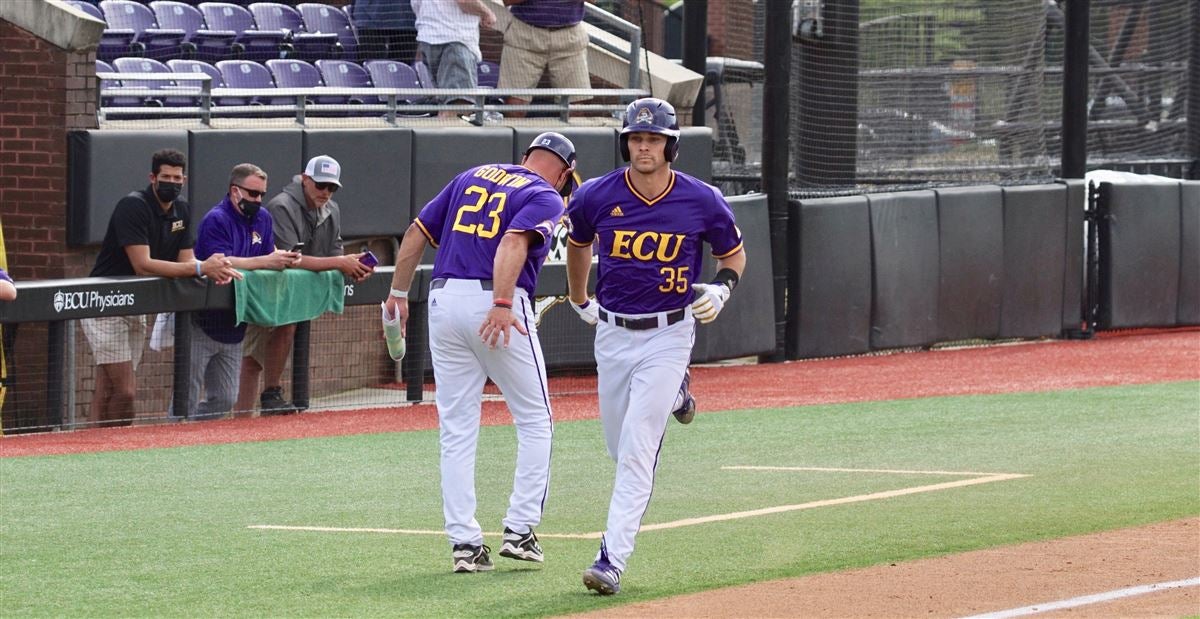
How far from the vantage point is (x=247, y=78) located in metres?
15.3

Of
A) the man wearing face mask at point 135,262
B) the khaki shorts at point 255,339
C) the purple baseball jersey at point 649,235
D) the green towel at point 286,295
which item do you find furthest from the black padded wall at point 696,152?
the purple baseball jersey at point 649,235

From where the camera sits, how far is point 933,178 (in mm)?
21547

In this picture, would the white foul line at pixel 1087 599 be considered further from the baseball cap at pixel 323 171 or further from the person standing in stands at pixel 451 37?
the person standing in stands at pixel 451 37

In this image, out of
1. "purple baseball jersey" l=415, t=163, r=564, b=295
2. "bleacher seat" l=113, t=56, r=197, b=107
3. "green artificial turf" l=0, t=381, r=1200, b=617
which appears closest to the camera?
"green artificial turf" l=0, t=381, r=1200, b=617

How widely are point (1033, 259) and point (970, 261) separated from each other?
3.35 feet

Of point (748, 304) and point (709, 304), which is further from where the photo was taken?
point (748, 304)

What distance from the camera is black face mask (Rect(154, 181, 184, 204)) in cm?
1170

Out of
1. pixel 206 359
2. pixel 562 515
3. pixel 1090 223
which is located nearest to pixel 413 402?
pixel 206 359

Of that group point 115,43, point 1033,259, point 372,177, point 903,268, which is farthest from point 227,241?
point 1033,259

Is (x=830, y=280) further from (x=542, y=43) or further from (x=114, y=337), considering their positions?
(x=114, y=337)

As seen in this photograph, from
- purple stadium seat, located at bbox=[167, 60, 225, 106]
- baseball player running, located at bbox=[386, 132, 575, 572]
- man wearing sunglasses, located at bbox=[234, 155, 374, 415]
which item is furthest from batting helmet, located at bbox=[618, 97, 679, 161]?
purple stadium seat, located at bbox=[167, 60, 225, 106]

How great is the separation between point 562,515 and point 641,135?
2550 mm

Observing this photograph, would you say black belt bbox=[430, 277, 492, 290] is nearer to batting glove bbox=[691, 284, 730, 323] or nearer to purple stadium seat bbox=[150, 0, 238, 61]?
batting glove bbox=[691, 284, 730, 323]

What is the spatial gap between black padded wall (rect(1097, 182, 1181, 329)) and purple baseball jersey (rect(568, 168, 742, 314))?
45.4 feet
